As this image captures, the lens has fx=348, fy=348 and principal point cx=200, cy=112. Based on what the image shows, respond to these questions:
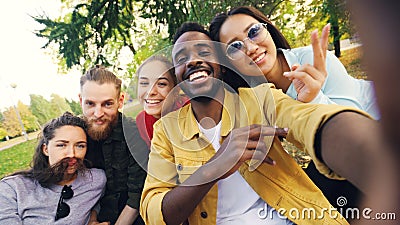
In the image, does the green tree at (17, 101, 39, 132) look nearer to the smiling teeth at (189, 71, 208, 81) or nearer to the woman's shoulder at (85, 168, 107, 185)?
the woman's shoulder at (85, 168, 107, 185)

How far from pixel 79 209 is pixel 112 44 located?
1.44m

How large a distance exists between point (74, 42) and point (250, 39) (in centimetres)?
155

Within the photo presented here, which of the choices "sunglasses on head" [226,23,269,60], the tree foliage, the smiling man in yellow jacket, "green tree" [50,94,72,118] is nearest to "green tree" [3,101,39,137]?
"green tree" [50,94,72,118]

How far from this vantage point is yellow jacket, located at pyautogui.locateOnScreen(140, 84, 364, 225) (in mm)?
1181

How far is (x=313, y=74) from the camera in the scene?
112 cm

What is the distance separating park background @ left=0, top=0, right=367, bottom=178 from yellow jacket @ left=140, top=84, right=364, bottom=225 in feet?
3.63

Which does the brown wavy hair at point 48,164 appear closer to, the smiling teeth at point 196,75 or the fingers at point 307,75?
the smiling teeth at point 196,75

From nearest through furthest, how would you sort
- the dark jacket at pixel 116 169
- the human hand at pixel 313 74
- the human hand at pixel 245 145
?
1. the human hand at pixel 245 145
2. the human hand at pixel 313 74
3. the dark jacket at pixel 116 169

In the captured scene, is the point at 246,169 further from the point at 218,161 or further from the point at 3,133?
the point at 3,133

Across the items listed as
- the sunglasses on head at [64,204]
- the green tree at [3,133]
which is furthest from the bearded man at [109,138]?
the green tree at [3,133]

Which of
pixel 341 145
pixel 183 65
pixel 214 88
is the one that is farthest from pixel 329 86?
pixel 341 145

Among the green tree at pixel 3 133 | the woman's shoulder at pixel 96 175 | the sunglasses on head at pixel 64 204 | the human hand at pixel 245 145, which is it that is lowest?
the green tree at pixel 3 133

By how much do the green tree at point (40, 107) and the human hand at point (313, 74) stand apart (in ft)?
6.00

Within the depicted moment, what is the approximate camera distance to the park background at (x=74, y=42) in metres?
2.42
